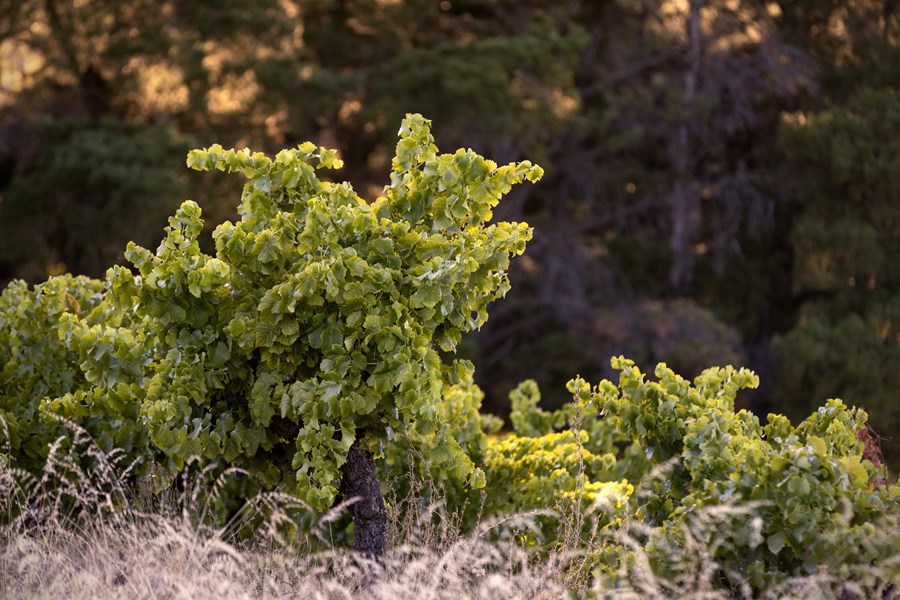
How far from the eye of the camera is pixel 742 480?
3.70 metres

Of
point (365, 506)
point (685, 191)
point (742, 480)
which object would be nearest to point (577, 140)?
point (685, 191)

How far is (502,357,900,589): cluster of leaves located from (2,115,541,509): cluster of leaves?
0.68 meters

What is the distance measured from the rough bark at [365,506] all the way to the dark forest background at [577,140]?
8.85m

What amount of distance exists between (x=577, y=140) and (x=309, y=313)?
13.3m

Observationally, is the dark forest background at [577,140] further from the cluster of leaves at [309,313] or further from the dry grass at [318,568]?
the dry grass at [318,568]

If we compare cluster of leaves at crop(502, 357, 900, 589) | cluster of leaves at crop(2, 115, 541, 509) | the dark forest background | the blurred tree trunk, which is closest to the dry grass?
cluster of leaves at crop(502, 357, 900, 589)

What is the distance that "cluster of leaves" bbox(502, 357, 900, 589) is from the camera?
3.52m

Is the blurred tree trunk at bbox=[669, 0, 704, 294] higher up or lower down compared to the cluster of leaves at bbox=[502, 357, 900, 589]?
lower down

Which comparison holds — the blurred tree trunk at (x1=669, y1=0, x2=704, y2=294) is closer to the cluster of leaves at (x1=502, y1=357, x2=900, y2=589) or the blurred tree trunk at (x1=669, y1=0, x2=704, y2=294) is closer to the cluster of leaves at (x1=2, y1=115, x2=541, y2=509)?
the cluster of leaves at (x1=502, y1=357, x2=900, y2=589)

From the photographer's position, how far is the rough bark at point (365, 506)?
4.61 m

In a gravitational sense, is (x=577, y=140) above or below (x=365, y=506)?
below

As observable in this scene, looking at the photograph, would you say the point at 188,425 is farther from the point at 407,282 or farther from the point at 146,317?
the point at 407,282

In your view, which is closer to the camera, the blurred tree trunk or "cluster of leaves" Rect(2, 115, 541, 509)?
"cluster of leaves" Rect(2, 115, 541, 509)

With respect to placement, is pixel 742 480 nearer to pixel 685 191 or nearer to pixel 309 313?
pixel 309 313
